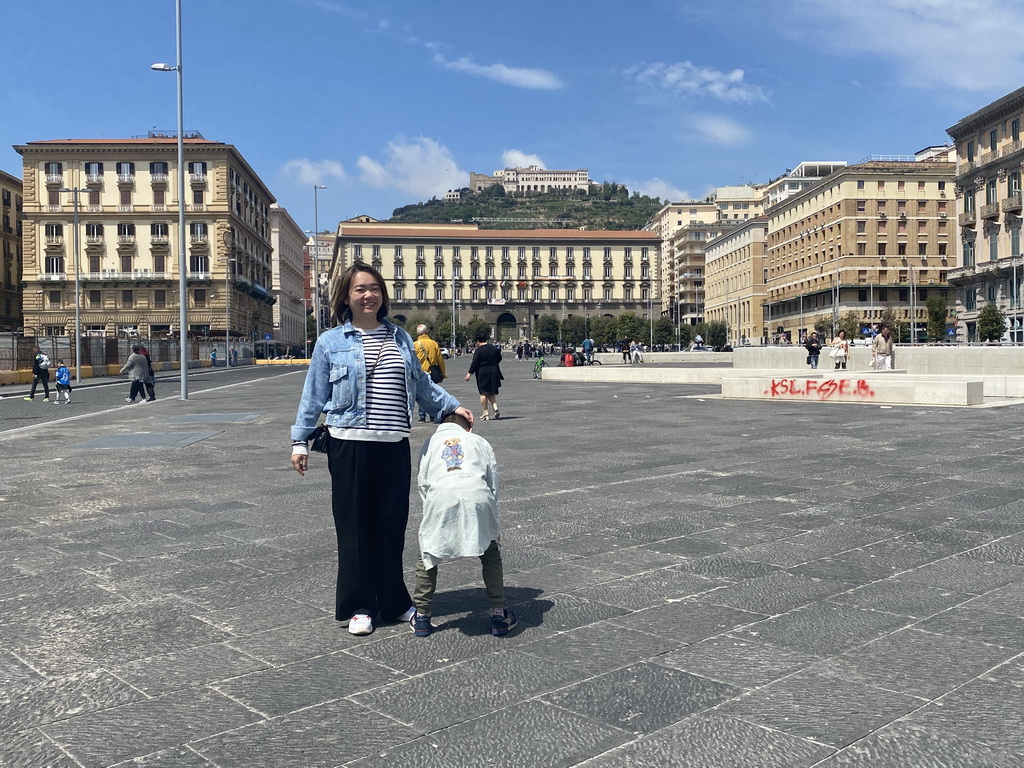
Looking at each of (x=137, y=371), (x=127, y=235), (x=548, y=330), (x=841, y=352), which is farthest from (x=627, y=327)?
(x=137, y=371)

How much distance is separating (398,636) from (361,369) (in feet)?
3.81

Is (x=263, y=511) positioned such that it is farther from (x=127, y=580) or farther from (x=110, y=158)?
(x=110, y=158)

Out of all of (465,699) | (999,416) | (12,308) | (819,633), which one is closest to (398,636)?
(465,699)

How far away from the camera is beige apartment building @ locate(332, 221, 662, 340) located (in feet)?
470

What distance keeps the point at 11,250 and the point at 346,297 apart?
89560mm

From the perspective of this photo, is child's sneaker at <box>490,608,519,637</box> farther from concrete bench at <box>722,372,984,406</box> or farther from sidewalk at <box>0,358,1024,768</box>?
concrete bench at <box>722,372,984,406</box>

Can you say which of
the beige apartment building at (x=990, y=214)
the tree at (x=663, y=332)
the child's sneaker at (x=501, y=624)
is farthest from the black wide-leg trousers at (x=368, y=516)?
the tree at (x=663, y=332)

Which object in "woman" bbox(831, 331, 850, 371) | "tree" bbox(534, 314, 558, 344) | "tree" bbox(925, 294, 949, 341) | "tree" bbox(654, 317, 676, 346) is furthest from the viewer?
"tree" bbox(534, 314, 558, 344)

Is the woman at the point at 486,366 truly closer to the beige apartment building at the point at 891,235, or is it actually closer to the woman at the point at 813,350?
the woman at the point at 813,350

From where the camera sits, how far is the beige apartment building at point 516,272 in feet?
470

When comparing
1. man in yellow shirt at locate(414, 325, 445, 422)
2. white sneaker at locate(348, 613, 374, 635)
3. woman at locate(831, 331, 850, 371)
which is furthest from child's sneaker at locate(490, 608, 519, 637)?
woman at locate(831, 331, 850, 371)

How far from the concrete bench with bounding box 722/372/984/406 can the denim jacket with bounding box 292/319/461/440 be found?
15506 mm

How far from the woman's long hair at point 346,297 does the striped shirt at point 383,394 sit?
0.12 meters

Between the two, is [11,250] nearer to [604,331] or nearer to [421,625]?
[604,331]
